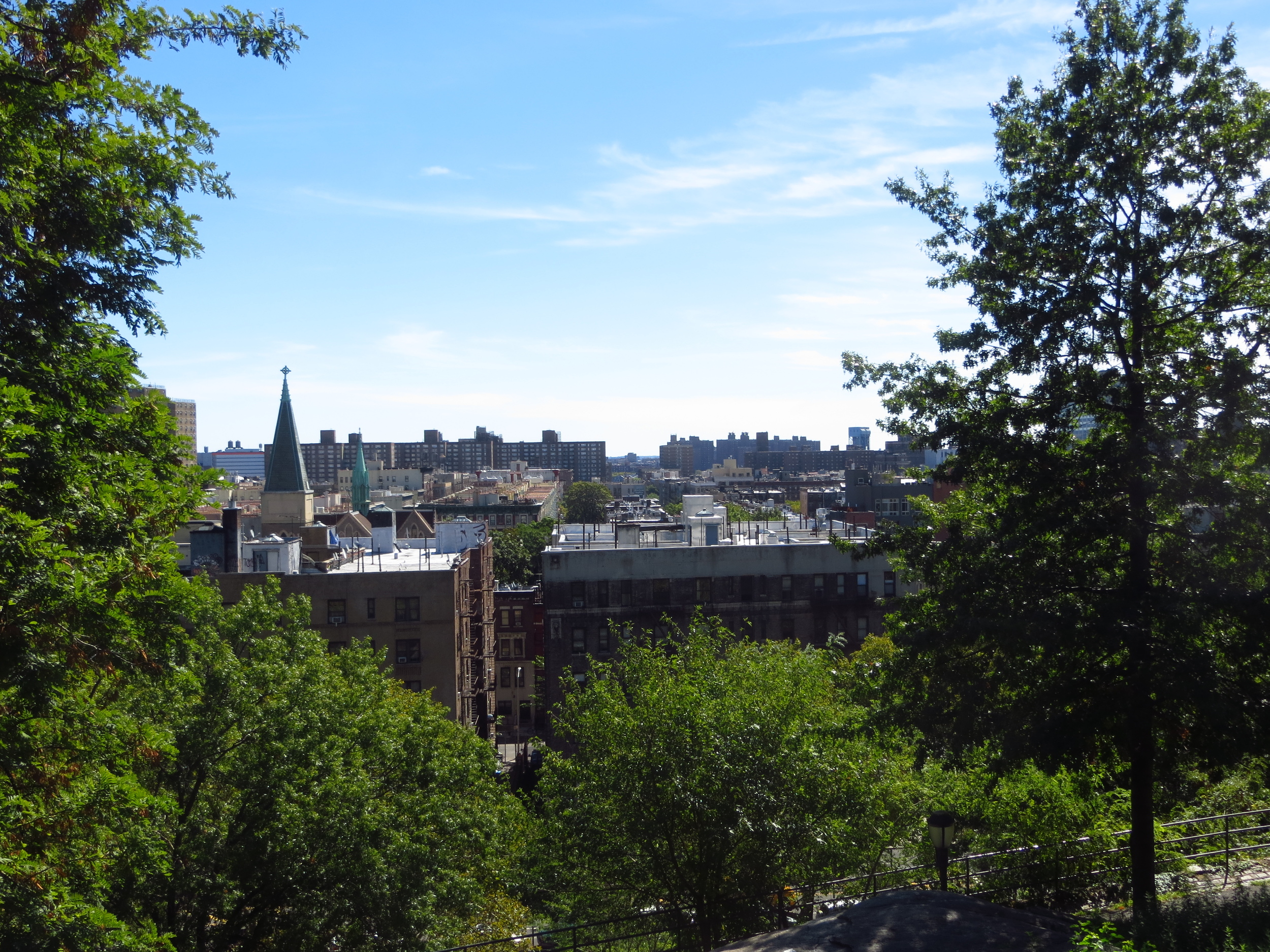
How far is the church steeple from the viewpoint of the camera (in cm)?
7788

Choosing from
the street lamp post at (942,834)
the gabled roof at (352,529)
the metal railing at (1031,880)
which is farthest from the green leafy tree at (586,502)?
the street lamp post at (942,834)

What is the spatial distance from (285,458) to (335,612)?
116ft

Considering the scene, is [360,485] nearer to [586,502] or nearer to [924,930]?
[586,502]

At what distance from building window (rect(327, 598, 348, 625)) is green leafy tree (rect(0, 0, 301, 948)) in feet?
112

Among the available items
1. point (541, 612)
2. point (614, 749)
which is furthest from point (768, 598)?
point (614, 749)

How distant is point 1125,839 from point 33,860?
1593 cm

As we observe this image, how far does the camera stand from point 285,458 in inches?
3093

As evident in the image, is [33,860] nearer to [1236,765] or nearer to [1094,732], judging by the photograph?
[1094,732]

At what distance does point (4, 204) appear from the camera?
9.64 meters

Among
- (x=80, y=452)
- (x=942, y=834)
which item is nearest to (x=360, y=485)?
(x=942, y=834)

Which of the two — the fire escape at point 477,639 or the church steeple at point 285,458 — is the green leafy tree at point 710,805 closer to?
the fire escape at point 477,639

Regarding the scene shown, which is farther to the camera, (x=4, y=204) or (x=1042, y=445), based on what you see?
(x=1042, y=445)

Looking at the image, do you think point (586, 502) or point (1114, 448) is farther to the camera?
point (586, 502)

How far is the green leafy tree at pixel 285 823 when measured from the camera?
1800 cm
